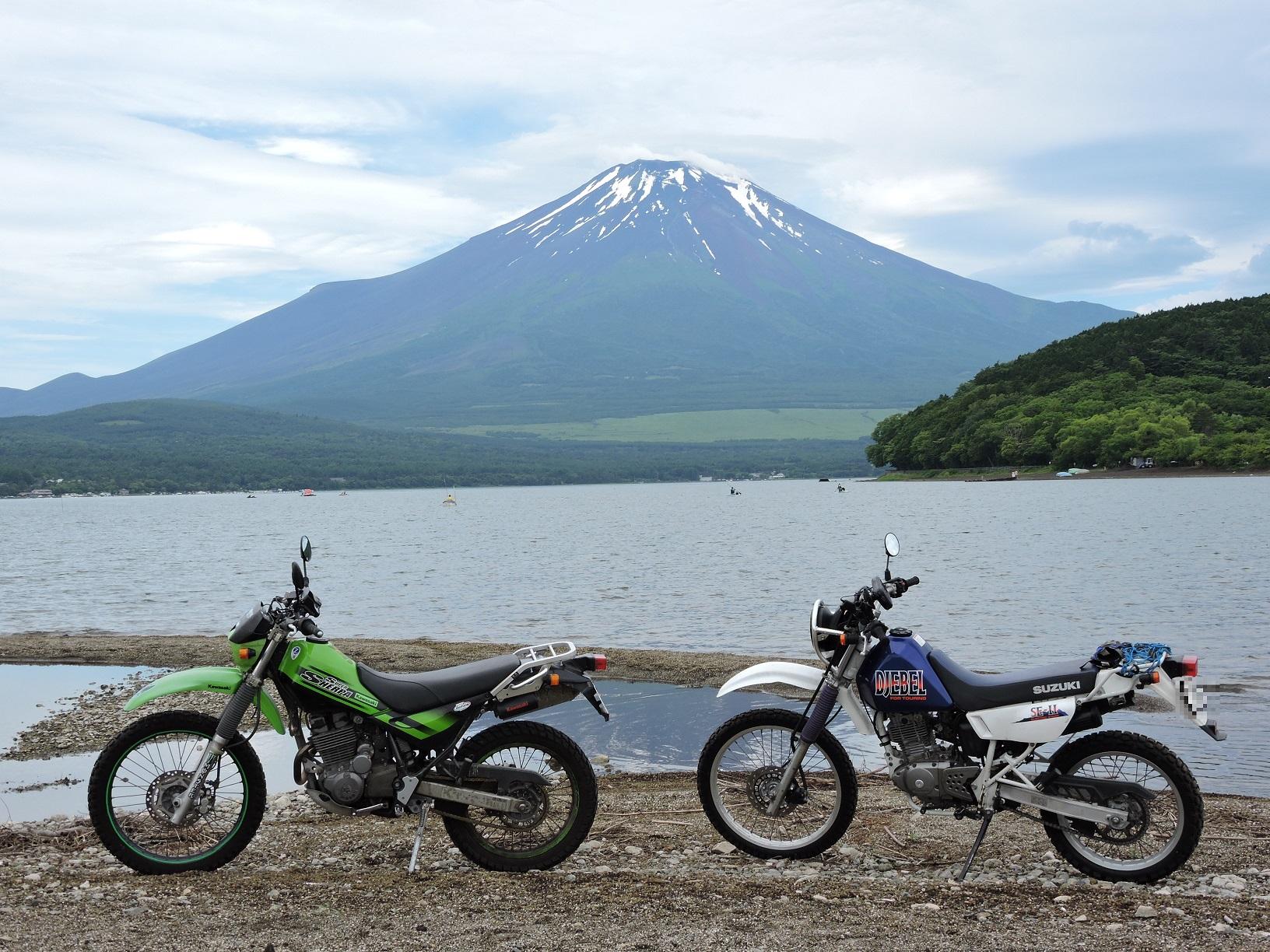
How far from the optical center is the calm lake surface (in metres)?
19.8

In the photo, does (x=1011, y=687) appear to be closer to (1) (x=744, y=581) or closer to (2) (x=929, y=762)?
(2) (x=929, y=762)

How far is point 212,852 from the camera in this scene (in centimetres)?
653

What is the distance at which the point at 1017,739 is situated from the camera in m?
6.26

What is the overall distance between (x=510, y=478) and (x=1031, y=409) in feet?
309

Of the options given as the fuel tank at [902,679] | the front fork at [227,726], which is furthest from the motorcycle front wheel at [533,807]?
the fuel tank at [902,679]

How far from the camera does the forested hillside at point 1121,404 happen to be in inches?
4528

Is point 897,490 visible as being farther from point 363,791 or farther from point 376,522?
point 363,791

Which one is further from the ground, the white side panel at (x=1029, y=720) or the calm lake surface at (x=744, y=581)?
the white side panel at (x=1029, y=720)

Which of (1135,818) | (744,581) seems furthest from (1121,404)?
(1135,818)

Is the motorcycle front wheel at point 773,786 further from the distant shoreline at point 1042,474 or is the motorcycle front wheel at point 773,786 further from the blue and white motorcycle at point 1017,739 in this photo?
the distant shoreline at point 1042,474

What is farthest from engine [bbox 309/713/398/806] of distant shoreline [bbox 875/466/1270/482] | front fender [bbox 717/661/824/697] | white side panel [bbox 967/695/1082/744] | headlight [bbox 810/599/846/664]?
distant shoreline [bbox 875/466/1270/482]

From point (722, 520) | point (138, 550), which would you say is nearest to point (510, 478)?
point (722, 520)

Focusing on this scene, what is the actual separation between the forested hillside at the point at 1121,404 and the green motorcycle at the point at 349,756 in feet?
377

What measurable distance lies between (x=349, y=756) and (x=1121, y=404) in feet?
418
